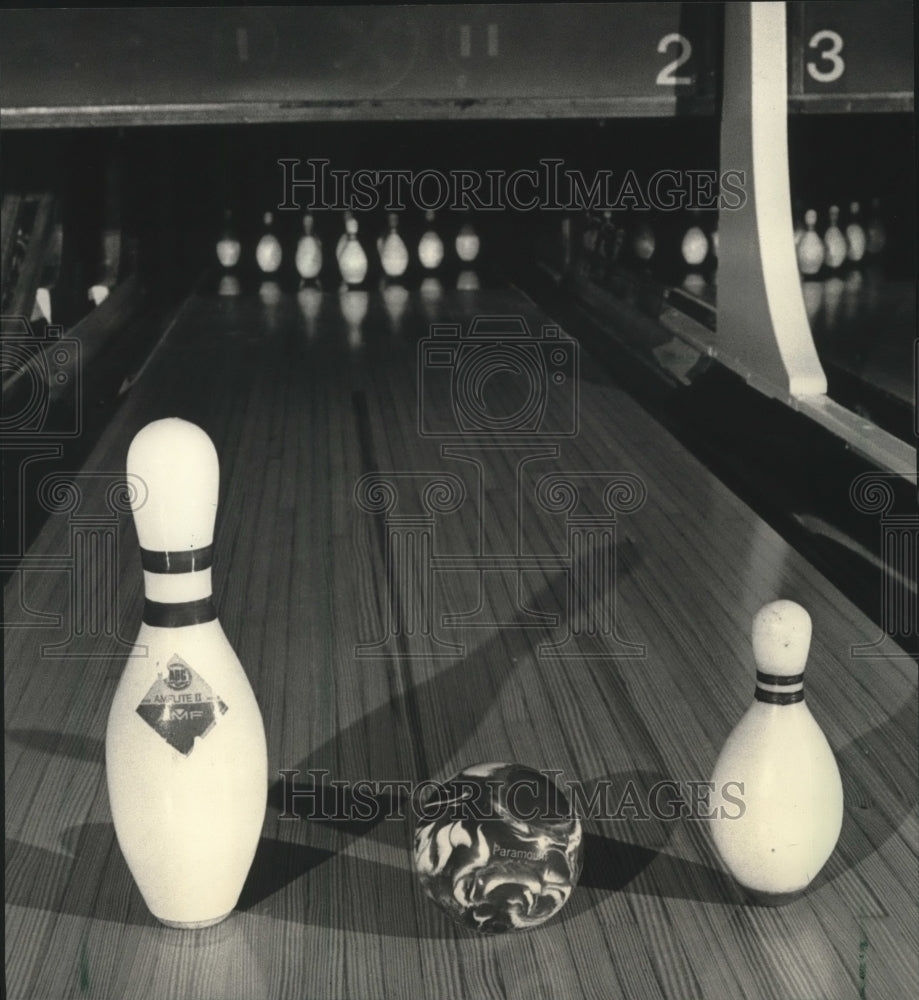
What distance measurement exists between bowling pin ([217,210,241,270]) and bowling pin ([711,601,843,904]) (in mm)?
6253

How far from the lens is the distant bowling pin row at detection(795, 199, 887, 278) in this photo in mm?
6707

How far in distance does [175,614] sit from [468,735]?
0.75 m

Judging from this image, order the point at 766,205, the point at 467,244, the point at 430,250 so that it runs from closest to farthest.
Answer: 1. the point at 766,205
2. the point at 430,250
3. the point at 467,244

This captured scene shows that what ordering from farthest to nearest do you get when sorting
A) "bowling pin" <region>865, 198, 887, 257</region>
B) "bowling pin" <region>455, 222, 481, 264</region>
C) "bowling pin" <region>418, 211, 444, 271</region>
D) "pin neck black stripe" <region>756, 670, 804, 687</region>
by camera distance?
"bowling pin" <region>455, 222, 481, 264</region>, "bowling pin" <region>418, 211, 444, 271</region>, "bowling pin" <region>865, 198, 887, 257</region>, "pin neck black stripe" <region>756, 670, 804, 687</region>

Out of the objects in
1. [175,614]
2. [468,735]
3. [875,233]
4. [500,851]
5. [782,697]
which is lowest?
[468,735]

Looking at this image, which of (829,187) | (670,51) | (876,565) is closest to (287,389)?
(670,51)

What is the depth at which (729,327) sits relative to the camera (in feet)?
14.6

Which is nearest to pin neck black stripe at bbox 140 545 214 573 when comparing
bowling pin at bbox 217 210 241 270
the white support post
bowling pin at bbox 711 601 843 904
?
bowling pin at bbox 711 601 843 904

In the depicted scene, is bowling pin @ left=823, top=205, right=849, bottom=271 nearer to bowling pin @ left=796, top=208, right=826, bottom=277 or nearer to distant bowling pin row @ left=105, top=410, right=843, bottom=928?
bowling pin @ left=796, top=208, right=826, bottom=277

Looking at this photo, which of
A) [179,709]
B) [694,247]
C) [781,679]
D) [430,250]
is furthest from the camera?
[430,250]

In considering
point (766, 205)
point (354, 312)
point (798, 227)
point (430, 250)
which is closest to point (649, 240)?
point (798, 227)

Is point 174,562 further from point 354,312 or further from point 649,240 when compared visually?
point 649,240

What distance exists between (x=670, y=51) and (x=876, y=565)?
175 centimetres

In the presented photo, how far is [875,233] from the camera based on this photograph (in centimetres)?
726
